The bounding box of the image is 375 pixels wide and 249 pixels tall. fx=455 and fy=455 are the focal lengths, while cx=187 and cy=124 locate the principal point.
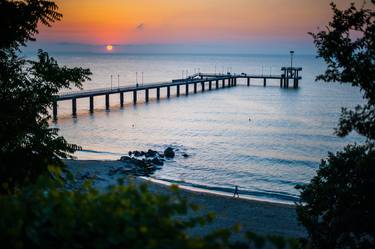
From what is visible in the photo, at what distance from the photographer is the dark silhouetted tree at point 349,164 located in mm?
10234

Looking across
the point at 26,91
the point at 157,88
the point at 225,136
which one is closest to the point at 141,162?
the point at 225,136

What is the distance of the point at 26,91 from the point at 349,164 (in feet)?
29.9

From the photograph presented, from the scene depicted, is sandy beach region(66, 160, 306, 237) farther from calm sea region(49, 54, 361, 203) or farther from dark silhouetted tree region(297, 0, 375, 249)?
dark silhouetted tree region(297, 0, 375, 249)

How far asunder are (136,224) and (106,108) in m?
68.8

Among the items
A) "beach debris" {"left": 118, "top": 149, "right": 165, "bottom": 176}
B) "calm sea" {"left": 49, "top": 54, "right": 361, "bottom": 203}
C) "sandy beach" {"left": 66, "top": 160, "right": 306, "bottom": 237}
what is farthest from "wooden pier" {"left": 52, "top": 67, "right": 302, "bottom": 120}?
"sandy beach" {"left": 66, "top": 160, "right": 306, "bottom": 237}

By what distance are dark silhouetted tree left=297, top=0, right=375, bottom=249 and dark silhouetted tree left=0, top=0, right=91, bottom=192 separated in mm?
6810

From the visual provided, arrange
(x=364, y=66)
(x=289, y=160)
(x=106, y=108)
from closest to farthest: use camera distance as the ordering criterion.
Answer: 1. (x=364, y=66)
2. (x=289, y=160)
3. (x=106, y=108)

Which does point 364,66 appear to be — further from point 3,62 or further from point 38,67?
point 3,62

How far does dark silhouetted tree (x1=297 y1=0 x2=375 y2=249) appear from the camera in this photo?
10.2 m

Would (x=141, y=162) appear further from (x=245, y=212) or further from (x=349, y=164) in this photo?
(x=349, y=164)

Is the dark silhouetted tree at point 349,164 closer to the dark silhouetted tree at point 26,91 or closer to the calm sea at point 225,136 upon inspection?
the dark silhouetted tree at point 26,91

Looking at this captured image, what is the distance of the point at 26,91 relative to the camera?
43.2 ft

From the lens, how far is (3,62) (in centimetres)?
1312

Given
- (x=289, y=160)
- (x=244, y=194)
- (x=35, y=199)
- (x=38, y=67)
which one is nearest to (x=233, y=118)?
(x=289, y=160)
